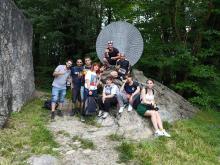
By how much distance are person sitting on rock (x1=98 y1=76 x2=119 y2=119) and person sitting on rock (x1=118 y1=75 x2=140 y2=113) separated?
0.60ft

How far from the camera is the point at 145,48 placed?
16328 mm

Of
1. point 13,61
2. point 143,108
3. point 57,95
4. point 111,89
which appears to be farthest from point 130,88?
point 13,61

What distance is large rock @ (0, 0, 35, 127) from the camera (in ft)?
37.5

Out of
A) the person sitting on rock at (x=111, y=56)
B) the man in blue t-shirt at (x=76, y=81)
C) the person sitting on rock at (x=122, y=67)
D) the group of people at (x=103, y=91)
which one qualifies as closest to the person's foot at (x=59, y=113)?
the group of people at (x=103, y=91)

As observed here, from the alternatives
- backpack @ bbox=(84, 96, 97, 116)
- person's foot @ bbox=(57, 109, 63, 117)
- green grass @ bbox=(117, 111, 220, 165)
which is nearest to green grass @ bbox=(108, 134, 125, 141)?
green grass @ bbox=(117, 111, 220, 165)

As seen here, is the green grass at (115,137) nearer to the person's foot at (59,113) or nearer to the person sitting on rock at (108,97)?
the person sitting on rock at (108,97)

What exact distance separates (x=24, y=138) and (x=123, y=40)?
611cm

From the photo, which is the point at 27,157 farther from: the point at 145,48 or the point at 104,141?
the point at 145,48

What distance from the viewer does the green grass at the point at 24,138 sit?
31.3ft

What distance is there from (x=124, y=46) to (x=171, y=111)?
3.42m

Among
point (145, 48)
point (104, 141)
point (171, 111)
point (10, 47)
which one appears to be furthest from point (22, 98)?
point (145, 48)

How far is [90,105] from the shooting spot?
11.7 meters

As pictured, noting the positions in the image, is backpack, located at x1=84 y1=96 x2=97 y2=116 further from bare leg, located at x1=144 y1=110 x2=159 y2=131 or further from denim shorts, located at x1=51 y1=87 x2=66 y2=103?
bare leg, located at x1=144 y1=110 x2=159 y2=131

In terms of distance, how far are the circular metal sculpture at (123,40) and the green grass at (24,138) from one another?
380cm
